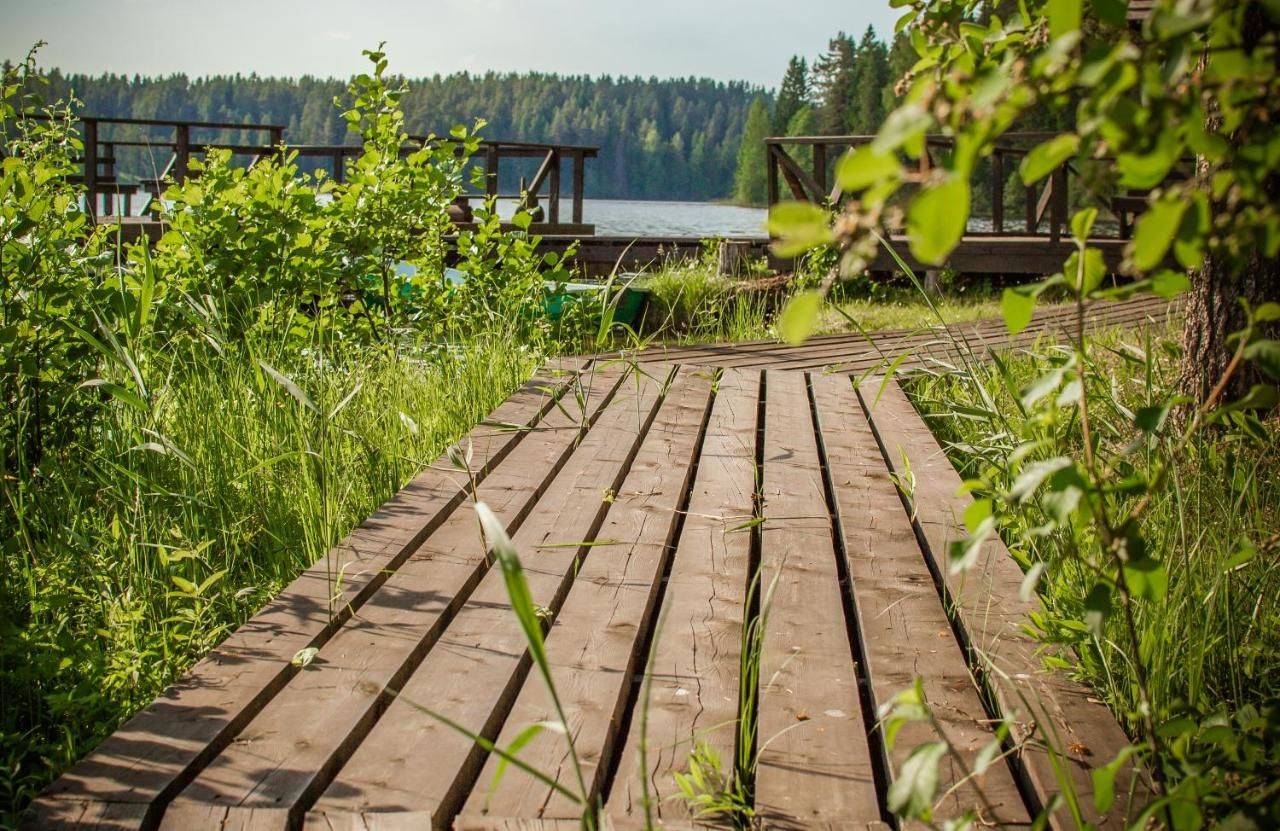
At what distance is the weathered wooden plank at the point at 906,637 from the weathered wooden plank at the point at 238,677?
0.94 metres

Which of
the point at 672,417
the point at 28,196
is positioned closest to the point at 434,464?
the point at 672,417

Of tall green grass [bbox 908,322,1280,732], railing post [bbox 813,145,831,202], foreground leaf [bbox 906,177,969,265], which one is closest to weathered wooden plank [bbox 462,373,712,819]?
tall green grass [bbox 908,322,1280,732]

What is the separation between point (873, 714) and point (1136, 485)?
737 mm

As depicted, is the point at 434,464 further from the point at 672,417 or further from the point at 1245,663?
the point at 1245,663

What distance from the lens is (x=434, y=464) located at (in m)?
2.93

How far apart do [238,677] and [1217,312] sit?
2.80 meters

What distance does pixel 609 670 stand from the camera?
69.3 inches

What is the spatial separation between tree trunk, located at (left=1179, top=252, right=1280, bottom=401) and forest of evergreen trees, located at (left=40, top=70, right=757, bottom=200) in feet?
365

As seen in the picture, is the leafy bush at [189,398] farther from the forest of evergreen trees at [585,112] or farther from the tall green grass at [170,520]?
the forest of evergreen trees at [585,112]

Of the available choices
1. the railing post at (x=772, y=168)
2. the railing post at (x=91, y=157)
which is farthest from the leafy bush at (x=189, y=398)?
the railing post at (x=91, y=157)

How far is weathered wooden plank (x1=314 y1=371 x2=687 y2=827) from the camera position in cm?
140

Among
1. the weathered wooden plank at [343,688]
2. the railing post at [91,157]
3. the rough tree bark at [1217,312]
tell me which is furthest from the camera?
the railing post at [91,157]

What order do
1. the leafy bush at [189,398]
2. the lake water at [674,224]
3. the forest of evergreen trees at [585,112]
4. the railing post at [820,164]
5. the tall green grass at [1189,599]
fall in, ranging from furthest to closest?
1. the forest of evergreen trees at [585,112]
2. the lake water at [674,224]
3. the railing post at [820,164]
4. the leafy bush at [189,398]
5. the tall green grass at [1189,599]

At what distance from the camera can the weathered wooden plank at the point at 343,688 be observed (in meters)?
1.39
